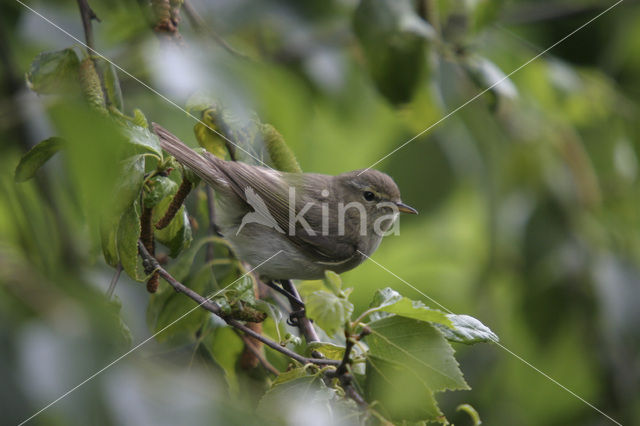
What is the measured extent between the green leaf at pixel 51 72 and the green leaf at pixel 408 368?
43.8 inches

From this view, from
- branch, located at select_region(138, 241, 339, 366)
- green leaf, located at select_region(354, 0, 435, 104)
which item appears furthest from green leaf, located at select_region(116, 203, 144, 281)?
green leaf, located at select_region(354, 0, 435, 104)

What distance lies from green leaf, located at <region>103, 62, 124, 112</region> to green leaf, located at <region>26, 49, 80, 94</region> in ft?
0.28

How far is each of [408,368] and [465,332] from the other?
18cm

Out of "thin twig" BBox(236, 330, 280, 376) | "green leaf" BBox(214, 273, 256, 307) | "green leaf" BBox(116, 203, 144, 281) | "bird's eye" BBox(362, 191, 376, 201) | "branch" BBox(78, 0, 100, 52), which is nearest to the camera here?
"green leaf" BBox(116, 203, 144, 281)

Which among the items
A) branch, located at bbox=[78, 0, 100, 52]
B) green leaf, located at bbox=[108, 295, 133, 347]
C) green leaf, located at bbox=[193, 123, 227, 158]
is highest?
branch, located at bbox=[78, 0, 100, 52]

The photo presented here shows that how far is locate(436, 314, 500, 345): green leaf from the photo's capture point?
1806 mm

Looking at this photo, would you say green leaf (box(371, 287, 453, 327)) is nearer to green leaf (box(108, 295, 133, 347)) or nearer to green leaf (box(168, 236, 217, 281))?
green leaf (box(108, 295, 133, 347))

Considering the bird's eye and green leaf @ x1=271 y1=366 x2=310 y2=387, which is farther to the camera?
the bird's eye

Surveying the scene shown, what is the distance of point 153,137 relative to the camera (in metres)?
1.90

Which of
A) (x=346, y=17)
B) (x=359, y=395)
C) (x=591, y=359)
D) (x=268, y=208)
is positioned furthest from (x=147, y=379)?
(x=591, y=359)

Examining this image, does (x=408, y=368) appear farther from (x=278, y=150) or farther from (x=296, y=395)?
(x=278, y=150)

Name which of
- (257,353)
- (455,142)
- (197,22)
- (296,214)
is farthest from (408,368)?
(455,142)

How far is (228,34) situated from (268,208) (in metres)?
1.08

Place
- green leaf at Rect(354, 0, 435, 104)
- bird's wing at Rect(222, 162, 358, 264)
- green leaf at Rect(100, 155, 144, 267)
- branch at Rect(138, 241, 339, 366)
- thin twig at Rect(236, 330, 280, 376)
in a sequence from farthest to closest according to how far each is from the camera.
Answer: green leaf at Rect(354, 0, 435, 104)
bird's wing at Rect(222, 162, 358, 264)
thin twig at Rect(236, 330, 280, 376)
branch at Rect(138, 241, 339, 366)
green leaf at Rect(100, 155, 144, 267)
